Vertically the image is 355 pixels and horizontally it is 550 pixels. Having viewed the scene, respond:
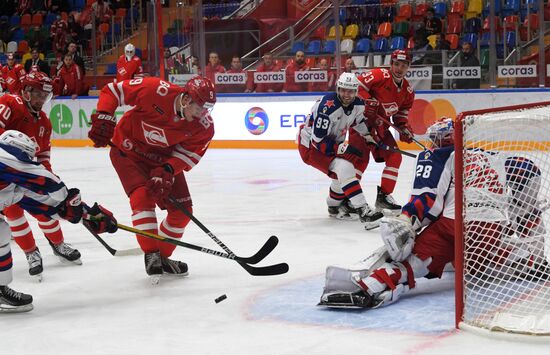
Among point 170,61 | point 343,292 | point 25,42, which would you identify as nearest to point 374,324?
point 343,292

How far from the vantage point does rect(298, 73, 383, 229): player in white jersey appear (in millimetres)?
5770

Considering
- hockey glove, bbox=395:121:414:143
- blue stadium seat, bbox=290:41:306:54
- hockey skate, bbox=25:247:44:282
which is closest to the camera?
hockey skate, bbox=25:247:44:282

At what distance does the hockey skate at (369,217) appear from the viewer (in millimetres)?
5594

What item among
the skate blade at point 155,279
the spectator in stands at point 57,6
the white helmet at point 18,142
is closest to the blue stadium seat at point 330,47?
the skate blade at point 155,279

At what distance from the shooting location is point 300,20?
1116 centimetres

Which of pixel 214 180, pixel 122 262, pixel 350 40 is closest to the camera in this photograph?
pixel 122 262

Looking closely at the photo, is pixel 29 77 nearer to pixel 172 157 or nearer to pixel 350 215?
pixel 172 157

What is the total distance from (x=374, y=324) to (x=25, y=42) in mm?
13395

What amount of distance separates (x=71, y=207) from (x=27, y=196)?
17 cm

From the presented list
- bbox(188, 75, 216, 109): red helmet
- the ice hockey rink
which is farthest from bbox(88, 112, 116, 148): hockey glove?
the ice hockey rink

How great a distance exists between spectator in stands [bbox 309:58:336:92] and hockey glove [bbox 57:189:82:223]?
23.5 feet

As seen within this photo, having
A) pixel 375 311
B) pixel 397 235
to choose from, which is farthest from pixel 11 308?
pixel 397 235

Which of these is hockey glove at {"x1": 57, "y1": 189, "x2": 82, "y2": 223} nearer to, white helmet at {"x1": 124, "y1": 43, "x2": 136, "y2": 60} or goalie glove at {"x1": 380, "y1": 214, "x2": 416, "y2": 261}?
goalie glove at {"x1": 380, "y1": 214, "x2": 416, "y2": 261}

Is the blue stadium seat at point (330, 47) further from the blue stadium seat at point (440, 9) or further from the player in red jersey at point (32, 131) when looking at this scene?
the player in red jersey at point (32, 131)
